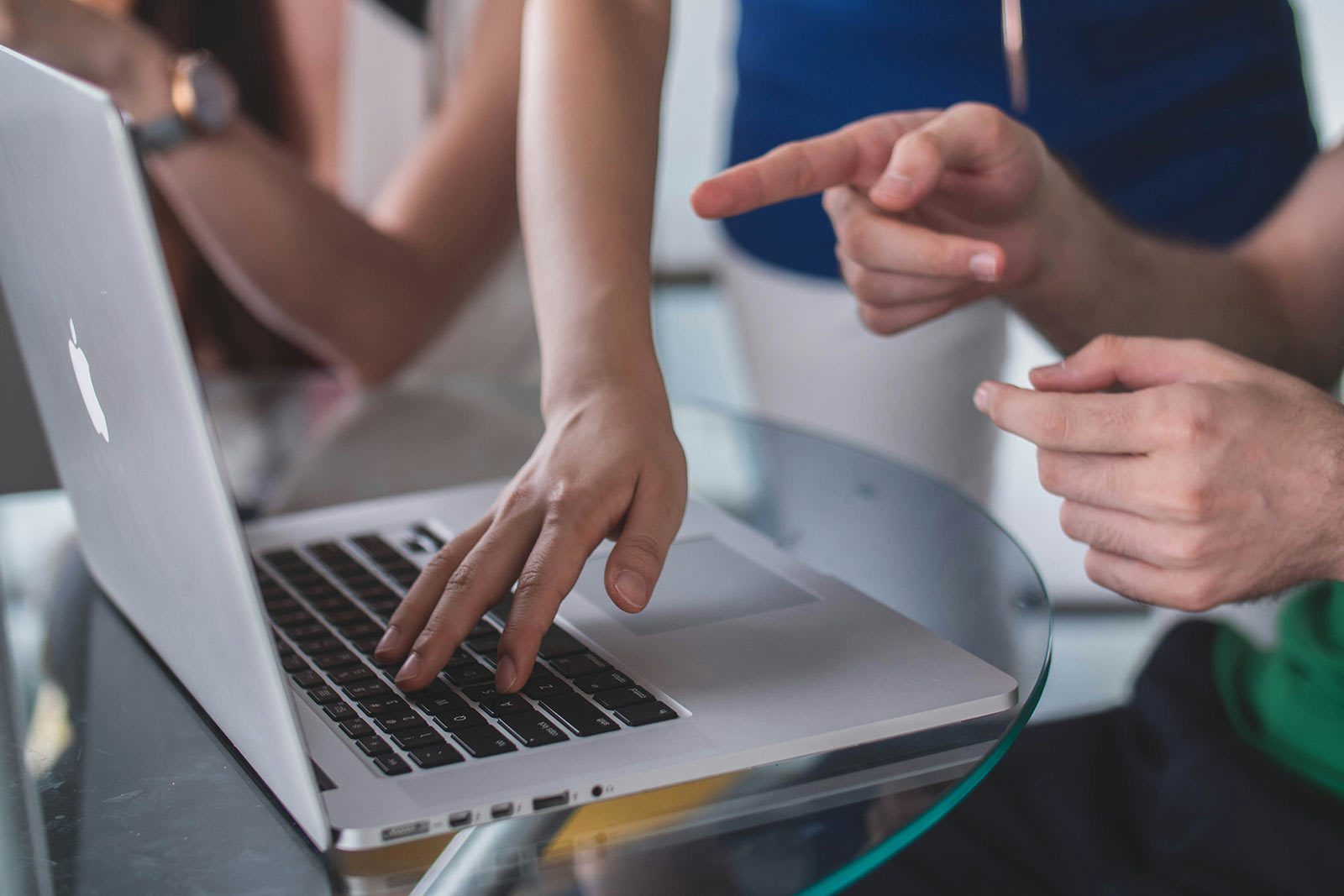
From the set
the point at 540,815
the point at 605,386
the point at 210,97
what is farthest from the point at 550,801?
the point at 210,97

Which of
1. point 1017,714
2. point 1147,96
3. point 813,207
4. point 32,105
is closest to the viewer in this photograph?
point 32,105

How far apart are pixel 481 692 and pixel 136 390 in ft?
0.72

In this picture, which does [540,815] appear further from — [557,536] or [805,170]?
[805,170]

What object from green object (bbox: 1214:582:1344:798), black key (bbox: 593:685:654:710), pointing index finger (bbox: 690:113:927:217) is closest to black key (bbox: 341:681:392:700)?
black key (bbox: 593:685:654:710)

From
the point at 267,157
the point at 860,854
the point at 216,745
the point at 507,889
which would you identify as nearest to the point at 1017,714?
the point at 860,854

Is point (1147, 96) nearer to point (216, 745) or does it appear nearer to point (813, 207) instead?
point (813, 207)

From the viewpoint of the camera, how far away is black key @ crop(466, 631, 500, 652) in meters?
0.68

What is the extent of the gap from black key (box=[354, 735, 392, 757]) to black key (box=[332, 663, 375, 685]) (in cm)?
7

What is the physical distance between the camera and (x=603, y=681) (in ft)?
2.08

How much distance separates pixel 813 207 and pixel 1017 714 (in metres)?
0.94

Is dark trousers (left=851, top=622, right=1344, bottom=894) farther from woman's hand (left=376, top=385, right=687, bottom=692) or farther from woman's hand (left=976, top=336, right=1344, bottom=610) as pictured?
woman's hand (left=376, top=385, right=687, bottom=692)

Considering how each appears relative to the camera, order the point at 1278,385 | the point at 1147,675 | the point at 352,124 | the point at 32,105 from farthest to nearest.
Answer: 1. the point at 352,124
2. the point at 1147,675
3. the point at 1278,385
4. the point at 32,105

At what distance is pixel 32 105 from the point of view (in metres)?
0.50

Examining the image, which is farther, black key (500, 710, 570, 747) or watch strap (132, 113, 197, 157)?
watch strap (132, 113, 197, 157)
